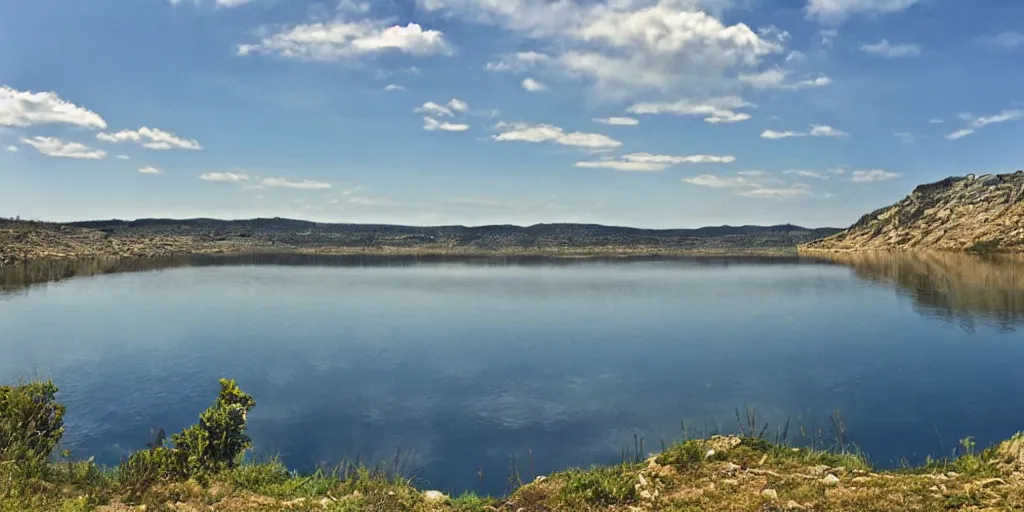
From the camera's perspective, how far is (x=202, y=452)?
15.3 metres

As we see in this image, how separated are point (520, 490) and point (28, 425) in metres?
11.9

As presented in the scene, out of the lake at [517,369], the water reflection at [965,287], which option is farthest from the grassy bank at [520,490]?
the water reflection at [965,287]

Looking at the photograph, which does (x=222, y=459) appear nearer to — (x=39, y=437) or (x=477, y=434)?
(x=39, y=437)

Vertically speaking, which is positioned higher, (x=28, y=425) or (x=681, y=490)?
(x=28, y=425)

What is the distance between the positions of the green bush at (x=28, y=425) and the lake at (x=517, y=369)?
4.49 m

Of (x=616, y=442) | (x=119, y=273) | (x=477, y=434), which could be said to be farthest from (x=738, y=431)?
(x=119, y=273)

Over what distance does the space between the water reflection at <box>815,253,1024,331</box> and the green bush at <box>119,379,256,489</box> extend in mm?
45868

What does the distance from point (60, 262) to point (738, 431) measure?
124071mm

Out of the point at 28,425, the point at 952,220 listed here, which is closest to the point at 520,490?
the point at 28,425

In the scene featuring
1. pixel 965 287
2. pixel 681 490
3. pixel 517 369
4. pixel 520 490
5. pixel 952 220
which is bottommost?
pixel 517 369

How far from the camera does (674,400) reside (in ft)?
87.9

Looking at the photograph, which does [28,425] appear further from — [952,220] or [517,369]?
[952,220]

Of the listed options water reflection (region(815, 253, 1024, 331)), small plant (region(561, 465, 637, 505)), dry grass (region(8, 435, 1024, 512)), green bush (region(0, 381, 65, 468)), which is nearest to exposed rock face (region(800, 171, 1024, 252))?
water reflection (region(815, 253, 1024, 331))

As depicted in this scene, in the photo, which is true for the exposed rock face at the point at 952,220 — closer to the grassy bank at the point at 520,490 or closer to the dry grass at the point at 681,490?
the dry grass at the point at 681,490
